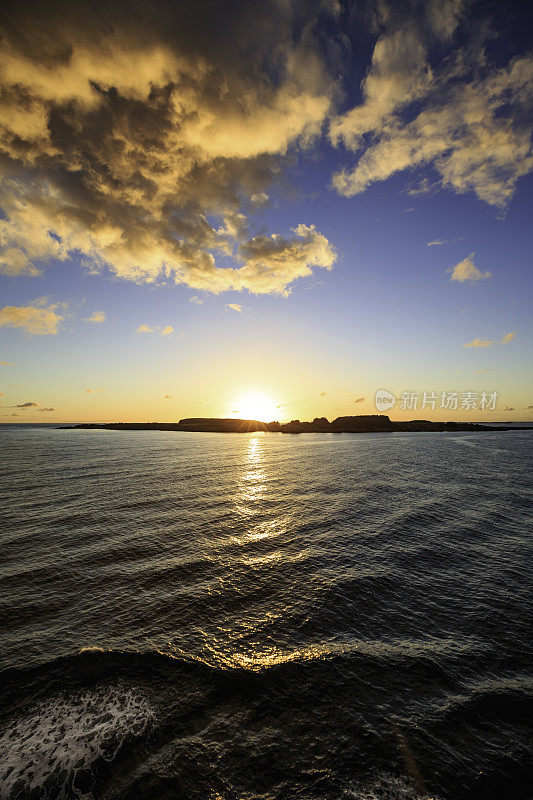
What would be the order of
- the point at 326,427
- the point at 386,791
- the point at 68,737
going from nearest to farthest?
the point at 386,791
the point at 68,737
the point at 326,427

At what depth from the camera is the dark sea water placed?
591 centimetres

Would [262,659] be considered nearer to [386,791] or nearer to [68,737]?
[386,791]

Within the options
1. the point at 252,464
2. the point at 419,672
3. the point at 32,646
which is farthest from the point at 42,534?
the point at 252,464

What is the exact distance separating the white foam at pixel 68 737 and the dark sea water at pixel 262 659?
0.03 meters

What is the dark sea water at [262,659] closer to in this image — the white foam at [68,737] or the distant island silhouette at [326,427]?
the white foam at [68,737]

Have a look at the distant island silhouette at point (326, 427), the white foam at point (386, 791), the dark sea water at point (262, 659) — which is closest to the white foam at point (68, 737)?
the dark sea water at point (262, 659)

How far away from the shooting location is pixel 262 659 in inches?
339

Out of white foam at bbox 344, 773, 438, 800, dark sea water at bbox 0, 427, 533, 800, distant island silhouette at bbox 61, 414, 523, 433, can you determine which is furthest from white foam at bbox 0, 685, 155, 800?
distant island silhouette at bbox 61, 414, 523, 433

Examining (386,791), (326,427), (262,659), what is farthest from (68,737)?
(326,427)

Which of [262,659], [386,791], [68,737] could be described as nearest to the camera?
[386,791]

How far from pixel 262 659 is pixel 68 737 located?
468 centimetres

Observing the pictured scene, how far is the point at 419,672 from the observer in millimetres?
8359

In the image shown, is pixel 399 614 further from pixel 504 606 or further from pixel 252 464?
pixel 252 464

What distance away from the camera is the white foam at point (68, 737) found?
5633 mm
